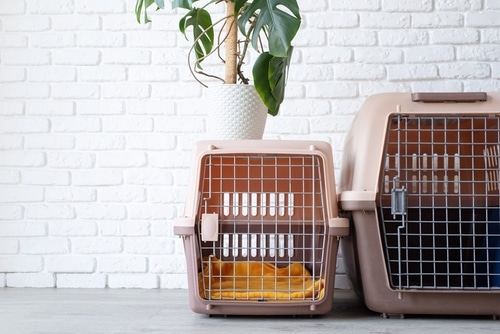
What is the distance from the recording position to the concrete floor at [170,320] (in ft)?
4.69

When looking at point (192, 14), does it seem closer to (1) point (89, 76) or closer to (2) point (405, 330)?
(1) point (89, 76)

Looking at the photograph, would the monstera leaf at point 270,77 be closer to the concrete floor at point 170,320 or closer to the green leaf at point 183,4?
the green leaf at point 183,4

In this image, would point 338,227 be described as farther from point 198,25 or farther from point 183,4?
point 198,25

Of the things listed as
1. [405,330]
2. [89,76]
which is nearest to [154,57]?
[89,76]

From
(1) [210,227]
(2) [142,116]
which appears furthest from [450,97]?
(2) [142,116]

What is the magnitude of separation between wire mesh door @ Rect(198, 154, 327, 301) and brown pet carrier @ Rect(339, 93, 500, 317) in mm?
108

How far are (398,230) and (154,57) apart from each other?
115cm

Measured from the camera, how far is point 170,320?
1556mm

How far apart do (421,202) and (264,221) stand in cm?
42

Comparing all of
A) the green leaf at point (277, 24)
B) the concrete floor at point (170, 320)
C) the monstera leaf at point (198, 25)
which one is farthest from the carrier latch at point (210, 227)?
the monstera leaf at point (198, 25)

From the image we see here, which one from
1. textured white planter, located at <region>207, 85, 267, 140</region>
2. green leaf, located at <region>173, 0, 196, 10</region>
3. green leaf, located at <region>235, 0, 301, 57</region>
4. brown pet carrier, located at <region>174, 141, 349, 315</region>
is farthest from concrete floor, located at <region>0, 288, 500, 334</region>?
green leaf, located at <region>173, 0, 196, 10</region>

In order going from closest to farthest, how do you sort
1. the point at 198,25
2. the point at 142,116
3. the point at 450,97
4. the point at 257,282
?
the point at 450,97 < the point at 257,282 < the point at 198,25 < the point at 142,116

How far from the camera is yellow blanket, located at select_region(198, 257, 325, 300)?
1.54 metres

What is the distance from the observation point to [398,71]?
217cm
